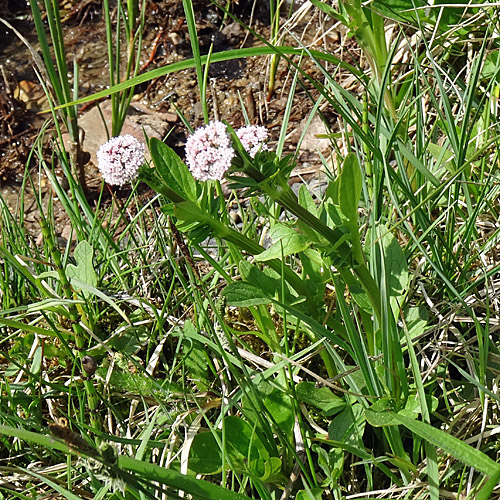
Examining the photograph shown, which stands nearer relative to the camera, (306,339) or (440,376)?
(440,376)

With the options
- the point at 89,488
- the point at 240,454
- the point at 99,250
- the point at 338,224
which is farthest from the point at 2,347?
the point at 338,224

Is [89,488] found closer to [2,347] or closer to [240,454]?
[240,454]

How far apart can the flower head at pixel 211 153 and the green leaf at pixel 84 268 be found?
0.86 metres

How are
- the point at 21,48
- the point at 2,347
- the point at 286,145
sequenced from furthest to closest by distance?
the point at 21,48 → the point at 286,145 → the point at 2,347

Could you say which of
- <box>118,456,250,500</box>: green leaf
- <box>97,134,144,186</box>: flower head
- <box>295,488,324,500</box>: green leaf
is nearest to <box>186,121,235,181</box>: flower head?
<box>97,134,144,186</box>: flower head

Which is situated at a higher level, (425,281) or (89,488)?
(425,281)

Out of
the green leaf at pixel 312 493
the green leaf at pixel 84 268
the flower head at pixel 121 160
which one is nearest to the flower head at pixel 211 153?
the flower head at pixel 121 160

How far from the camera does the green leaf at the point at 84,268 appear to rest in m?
1.94

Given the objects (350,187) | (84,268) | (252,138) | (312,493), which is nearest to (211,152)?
(252,138)

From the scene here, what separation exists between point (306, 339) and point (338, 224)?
53 cm

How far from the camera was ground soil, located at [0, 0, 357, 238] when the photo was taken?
9.31 ft

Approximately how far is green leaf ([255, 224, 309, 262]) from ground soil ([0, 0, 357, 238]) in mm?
1179

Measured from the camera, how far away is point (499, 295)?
1.74m

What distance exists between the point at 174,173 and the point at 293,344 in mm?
574
